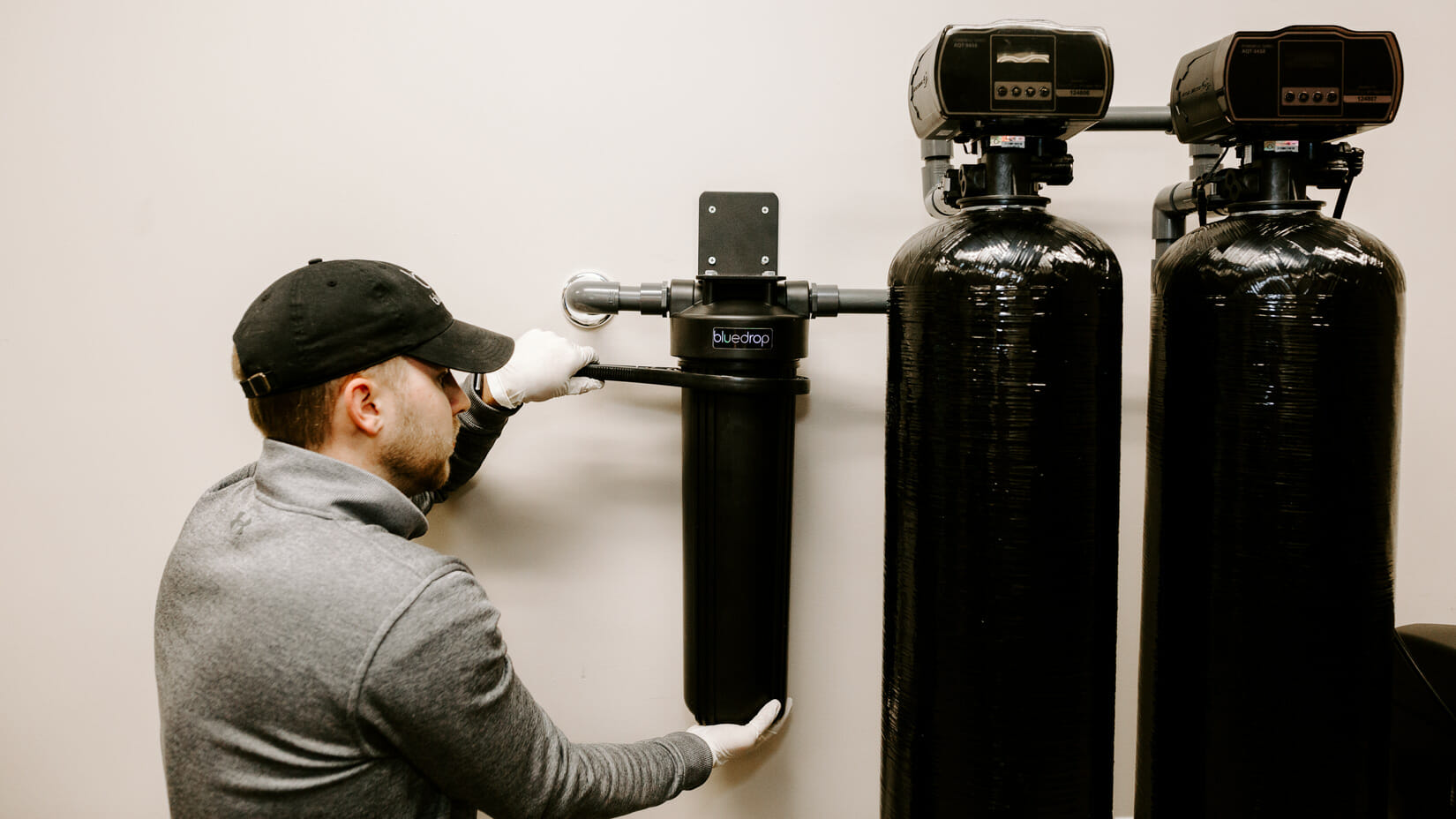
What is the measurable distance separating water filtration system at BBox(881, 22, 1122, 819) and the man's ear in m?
0.54

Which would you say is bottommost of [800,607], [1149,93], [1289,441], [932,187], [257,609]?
[800,607]

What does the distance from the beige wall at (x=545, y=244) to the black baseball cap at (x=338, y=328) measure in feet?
1.02

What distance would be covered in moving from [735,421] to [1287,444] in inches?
22.0

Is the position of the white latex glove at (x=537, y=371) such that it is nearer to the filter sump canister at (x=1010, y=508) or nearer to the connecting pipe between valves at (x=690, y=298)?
the connecting pipe between valves at (x=690, y=298)

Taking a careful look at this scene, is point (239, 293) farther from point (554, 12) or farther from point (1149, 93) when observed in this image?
point (1149, 93)

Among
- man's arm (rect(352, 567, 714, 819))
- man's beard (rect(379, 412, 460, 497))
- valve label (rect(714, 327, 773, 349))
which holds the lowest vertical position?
man's arm (rect(352, 567, 714, 819))

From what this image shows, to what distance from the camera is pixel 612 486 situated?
1221 mm

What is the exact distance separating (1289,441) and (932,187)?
507mm

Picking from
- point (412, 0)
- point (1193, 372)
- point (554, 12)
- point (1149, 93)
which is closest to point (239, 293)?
point (412, 0)

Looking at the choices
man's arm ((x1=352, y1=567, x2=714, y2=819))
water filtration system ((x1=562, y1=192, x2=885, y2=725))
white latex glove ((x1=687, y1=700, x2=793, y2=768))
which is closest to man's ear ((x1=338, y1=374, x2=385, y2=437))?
man's arm ((x1=352, y1=567, x2=714, y2=819))

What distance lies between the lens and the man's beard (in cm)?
87

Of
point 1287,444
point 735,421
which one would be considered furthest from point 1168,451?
point 735,421

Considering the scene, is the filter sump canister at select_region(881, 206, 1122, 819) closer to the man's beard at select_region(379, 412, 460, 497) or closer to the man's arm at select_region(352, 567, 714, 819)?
the man's arm at select_region(352, 567, 714, 819)

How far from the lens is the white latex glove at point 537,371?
1.05 metres
